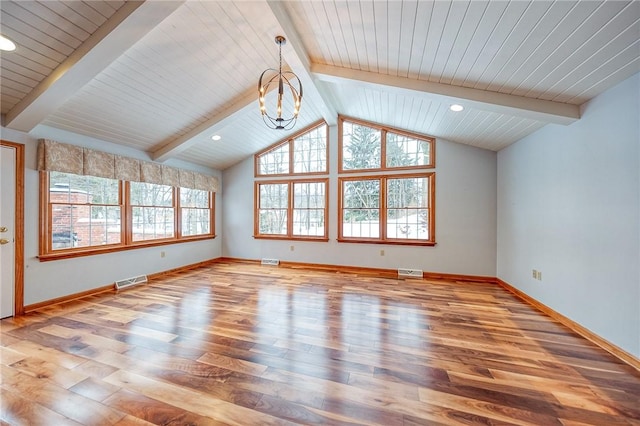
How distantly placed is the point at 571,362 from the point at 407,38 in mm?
3194

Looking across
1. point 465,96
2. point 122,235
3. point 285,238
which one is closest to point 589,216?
point 465,96

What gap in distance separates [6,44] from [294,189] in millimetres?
4544

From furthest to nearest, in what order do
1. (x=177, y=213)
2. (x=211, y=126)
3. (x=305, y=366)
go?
(x=177, y=213), (x=211, y=126), (x=305, y=366)

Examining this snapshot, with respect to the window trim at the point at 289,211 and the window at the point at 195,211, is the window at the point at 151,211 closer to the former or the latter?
the window at the point at 195,211

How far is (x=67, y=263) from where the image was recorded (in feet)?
12.2

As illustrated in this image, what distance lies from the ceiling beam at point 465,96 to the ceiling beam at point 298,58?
183 mm

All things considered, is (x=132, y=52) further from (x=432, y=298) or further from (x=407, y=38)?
(x=432, y=298)

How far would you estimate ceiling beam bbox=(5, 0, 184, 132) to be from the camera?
86.7 inches

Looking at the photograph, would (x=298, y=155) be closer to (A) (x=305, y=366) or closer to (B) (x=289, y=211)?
(B) (x=289, y=211)

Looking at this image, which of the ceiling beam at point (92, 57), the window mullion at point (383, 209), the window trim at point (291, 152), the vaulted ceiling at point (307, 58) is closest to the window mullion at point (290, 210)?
the window trim at point (291, 152)

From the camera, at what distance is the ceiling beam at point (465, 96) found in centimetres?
287

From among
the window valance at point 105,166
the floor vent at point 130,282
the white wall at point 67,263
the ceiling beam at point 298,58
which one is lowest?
the floor vent at point 130,282

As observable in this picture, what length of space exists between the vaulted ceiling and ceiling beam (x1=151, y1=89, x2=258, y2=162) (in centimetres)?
3

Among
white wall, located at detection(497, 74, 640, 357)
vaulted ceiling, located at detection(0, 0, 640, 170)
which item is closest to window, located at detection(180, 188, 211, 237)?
vaulted ceiling, located at detection(0, 0, 640, 170)
